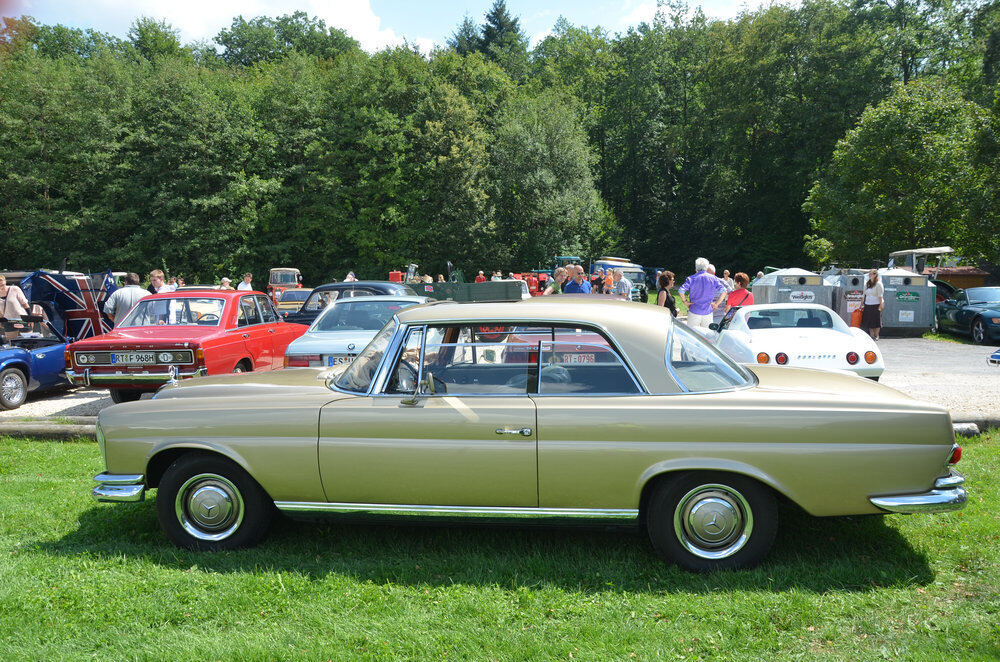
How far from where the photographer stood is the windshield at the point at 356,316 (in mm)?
9859

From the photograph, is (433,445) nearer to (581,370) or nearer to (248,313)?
(581,370)

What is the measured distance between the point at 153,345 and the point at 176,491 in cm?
454

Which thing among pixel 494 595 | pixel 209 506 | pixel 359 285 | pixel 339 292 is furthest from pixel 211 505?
pixel 339 292

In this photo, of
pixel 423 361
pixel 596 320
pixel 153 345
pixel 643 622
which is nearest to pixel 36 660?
pixel 423 361

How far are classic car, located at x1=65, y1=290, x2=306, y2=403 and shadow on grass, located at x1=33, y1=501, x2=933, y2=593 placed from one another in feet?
11.9

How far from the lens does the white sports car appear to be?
847cm

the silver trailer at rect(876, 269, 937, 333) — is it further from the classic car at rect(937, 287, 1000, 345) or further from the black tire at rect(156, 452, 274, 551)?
the black tire at rect(156, 452, 274, 551)

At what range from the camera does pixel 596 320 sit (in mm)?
4348

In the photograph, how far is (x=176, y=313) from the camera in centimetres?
958

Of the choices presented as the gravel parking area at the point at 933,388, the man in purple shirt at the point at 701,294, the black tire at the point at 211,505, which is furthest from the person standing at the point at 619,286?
the black tire at the point at 211,505

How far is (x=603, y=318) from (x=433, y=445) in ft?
4.23

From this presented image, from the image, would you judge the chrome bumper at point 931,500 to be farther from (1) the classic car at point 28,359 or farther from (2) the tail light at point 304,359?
(1) the classic car at point 28,359

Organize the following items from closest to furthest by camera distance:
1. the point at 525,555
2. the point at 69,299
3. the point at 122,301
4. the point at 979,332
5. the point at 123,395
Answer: the point at 525,555 → the point at 123,395 → the point at 122,301 → the point at 69,299 → the point at 979,332

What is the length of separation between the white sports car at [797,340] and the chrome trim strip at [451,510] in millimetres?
4518
